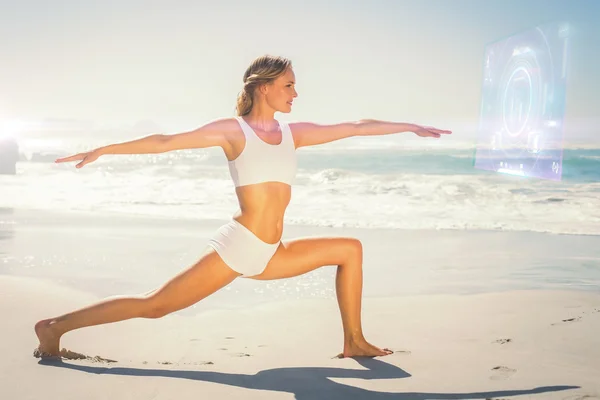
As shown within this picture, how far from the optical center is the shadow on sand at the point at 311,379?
285 cm

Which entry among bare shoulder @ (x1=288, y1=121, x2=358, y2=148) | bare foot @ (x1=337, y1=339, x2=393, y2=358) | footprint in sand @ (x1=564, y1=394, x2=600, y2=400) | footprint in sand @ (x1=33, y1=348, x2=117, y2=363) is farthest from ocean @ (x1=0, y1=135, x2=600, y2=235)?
footprint in sand @ (x1=564, y1=394, x2=600, y2=400)

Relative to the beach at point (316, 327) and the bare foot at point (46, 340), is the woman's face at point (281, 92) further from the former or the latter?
the bare foot at point (46, 340)

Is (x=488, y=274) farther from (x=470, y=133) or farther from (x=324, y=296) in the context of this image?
(x=470, y=133)

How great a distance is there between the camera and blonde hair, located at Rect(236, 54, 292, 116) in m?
3.31

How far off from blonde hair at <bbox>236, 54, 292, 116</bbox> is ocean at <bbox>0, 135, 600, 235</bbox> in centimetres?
628

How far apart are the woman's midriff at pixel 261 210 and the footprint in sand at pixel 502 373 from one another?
1180 mm

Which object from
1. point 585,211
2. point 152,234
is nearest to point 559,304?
point 152,234

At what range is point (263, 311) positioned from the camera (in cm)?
478

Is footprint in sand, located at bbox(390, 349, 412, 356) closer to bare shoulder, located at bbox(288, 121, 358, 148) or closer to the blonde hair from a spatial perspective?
bare shoulder, located at bbox(288, 121, 358, 148)

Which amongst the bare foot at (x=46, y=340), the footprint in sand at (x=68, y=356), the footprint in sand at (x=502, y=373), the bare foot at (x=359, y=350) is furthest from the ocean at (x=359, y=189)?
the bare foot at (x=46, y=340)

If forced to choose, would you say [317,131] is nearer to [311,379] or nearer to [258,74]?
[258,74]

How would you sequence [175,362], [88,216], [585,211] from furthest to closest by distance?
[585,211] → [88,216] → [175,362]

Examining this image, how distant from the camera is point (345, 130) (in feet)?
11.3

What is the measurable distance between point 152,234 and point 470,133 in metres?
19.7
